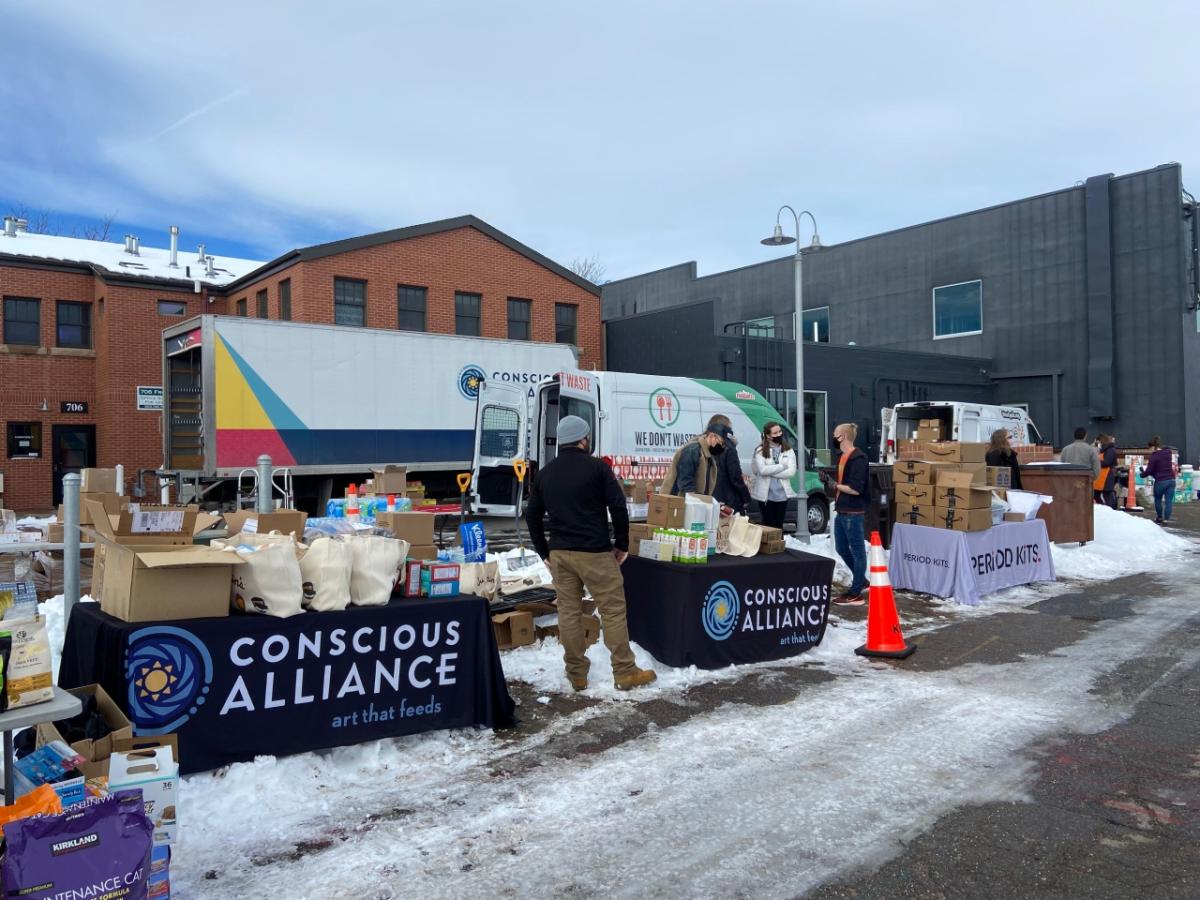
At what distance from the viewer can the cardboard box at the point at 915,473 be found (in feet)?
31.5

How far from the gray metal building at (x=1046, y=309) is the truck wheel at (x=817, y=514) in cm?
862

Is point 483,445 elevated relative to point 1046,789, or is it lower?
elevated

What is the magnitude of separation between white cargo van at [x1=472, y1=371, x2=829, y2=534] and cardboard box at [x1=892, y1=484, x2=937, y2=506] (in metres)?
3.61

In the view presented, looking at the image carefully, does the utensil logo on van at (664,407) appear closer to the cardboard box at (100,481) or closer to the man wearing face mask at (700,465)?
the man wearing face mask at (700,465)

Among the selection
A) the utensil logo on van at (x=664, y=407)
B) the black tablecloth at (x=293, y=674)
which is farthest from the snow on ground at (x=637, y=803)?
the utensil logo on van at (x=664, y=407)

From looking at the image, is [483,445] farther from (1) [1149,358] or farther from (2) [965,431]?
(1) [1149,358]

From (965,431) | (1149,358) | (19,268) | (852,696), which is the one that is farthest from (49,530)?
(1149,358)

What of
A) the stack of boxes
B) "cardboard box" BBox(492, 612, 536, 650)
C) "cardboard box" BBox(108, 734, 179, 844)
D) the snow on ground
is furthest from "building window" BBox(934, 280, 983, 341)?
"cardboard box" BBox(108, 734, 179, 844)

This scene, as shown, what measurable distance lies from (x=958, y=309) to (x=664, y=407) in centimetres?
2222

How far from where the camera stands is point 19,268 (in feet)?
77.3

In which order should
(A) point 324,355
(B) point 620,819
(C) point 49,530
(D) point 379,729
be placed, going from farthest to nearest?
1. (A) point 324,355
2. (C) point 49,530
3. (D) point 379,729
4. (B) point 620,819

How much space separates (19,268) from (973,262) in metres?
30.6

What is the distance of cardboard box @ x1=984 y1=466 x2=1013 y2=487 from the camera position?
10.8 metres

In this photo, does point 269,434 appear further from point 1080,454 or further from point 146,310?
point 1080,454
